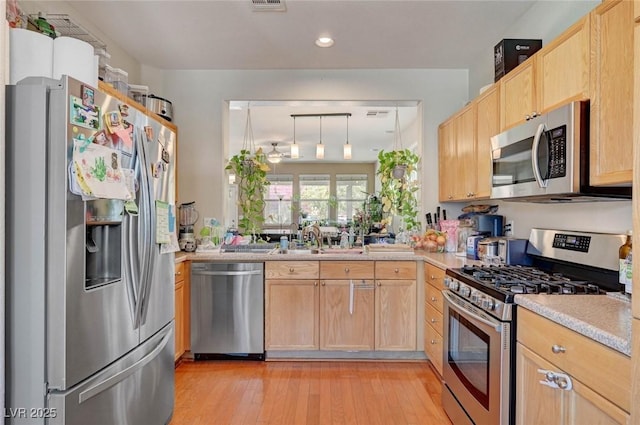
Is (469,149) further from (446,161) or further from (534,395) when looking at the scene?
(534,395)

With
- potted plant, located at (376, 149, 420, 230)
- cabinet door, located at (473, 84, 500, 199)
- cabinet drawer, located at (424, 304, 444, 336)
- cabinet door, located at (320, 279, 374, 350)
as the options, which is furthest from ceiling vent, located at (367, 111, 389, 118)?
cabinet drawer, located at (424, 304, 444, 336)

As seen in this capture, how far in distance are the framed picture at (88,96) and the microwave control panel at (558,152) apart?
6.58 ft

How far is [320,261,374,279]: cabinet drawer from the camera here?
3.17 meters

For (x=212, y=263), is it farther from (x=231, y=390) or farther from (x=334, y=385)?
(x=334, y=385)

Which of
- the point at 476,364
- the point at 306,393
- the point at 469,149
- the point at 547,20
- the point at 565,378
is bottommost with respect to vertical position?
the point at 306,393

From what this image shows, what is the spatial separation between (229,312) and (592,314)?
2.54 meters

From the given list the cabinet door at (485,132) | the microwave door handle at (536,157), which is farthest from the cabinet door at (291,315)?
the microwave door handle at (536,157)

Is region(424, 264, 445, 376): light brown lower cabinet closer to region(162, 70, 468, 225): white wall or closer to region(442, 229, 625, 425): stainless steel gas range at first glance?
region(442, 229, 625, 425): stainless steel gas range

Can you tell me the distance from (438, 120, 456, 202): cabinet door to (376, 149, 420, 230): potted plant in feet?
0.82

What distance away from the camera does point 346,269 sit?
3172mm

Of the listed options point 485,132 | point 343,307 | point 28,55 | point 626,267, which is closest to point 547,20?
point 485,132

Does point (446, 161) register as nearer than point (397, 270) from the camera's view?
No

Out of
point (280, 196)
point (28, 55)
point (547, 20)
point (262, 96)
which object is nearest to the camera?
point (28, 55)

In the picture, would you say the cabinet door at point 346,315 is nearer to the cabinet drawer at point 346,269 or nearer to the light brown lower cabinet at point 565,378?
the cabinet drawer at point 346,269
